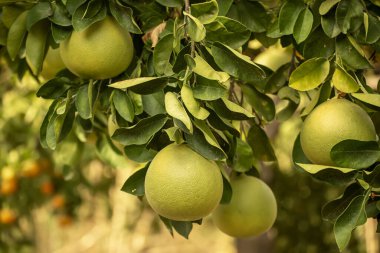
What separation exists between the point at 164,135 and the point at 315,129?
0.85ft

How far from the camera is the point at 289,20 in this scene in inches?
46.7

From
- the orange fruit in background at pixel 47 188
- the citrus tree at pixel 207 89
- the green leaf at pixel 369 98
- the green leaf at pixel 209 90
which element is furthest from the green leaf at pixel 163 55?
the orange fruit in background at pixel 47 188

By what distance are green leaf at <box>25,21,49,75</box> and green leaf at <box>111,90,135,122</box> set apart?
0.20 meters

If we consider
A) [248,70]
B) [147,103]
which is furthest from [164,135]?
[248,70]

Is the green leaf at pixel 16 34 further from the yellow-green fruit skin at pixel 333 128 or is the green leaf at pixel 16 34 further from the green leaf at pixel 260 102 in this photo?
the yellow-green fruit skin at pixel 333 128

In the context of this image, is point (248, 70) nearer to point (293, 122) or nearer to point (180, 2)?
point (180, 2)

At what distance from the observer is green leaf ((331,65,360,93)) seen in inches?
42.9

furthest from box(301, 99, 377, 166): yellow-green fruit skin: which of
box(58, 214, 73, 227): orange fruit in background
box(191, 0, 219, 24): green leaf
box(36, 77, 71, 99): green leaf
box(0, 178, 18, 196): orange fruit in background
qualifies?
box(58, 214, 73, 227): orange fruit in background

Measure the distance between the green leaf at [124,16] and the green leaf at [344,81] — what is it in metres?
0.35

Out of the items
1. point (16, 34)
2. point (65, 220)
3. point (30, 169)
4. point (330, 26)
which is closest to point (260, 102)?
point (330, 26)

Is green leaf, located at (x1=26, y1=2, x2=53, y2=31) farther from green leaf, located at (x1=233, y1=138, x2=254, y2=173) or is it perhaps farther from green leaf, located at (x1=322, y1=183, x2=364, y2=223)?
green leaf, located at (x1=322, y1=183, x2=364, y2=223)

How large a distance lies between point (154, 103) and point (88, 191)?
3062 mm

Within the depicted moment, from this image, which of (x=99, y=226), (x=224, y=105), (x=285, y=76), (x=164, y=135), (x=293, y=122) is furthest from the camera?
(x=99, y=226)

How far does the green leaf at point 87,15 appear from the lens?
114 centimetres
